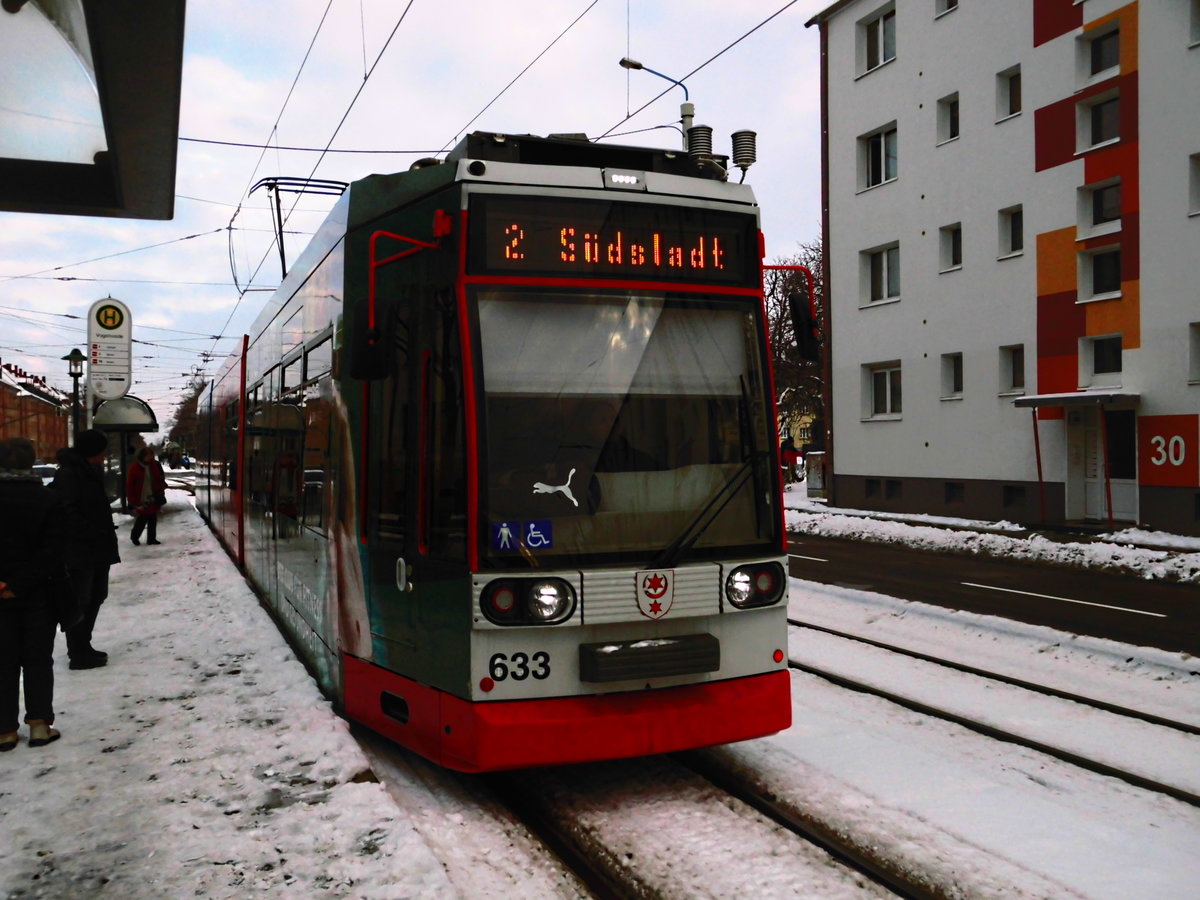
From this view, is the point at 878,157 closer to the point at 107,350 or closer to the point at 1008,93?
the point at 1008,93

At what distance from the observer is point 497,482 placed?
459cm

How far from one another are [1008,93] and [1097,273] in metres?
5.03

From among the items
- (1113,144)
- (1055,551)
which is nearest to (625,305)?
(1055,551)

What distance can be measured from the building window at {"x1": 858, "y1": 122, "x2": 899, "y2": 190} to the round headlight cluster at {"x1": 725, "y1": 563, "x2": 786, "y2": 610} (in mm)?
24261

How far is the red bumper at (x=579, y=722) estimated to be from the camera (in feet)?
14.9

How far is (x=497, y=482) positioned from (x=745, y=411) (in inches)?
52.4

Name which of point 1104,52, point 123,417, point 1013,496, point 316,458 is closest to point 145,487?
point 123,417

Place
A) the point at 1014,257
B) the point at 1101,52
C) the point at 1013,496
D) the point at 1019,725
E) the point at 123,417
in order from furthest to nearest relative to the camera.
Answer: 1. the point at 123,417
2. the point at 1014,257
3. the point at 1013,496
4. the point at 1101,52
5. the point at 1019,725

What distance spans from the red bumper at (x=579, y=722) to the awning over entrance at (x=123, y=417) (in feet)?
76.1

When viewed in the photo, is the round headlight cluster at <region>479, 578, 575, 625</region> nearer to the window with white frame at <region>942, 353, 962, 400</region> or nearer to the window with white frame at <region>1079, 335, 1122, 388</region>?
the window with white frame at <region>1079, 335, 1122, 388</region>

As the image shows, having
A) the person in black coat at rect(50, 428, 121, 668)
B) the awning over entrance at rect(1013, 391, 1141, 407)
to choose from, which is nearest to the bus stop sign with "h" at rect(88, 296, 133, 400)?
the person in black coat at rect(50, 428, 121, 668)

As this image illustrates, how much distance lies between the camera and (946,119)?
1002 inches

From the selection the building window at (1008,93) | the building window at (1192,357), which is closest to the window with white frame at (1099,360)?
the building window at (1192,357)

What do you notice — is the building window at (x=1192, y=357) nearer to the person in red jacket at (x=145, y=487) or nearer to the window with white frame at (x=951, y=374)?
the window with white frame at (x=951, y=374)
